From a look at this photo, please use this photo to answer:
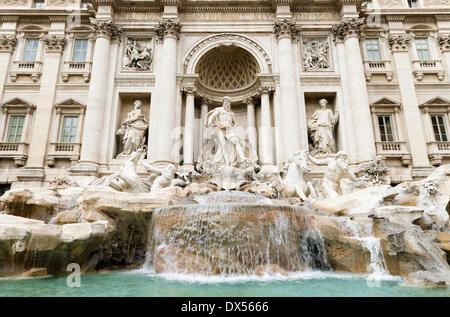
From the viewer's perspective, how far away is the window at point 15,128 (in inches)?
601

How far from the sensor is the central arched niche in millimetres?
16219

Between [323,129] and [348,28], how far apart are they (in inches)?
241

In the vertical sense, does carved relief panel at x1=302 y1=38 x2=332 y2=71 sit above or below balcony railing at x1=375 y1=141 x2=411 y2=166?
above

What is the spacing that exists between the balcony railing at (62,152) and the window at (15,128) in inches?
94.3

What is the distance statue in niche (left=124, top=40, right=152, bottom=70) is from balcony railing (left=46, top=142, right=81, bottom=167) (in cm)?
550

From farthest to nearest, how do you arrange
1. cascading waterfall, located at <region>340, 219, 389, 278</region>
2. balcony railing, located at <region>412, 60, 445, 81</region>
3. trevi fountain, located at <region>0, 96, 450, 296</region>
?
1. balcony railing, located at <region>412, 60, 445, 81</region>
2. cascading waterfall, located at <region>340, 219, 389, 278</region>
3. trevi fountain, located at <region>0, 96, 450, 296</region>

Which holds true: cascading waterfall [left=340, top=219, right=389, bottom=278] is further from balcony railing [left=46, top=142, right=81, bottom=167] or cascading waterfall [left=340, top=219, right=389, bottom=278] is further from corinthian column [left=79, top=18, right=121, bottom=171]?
balcony railing [left=46, top=142, right=81, bottom=167]

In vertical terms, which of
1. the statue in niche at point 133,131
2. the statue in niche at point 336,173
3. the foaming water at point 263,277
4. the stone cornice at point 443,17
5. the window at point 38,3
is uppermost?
the window at point 38,3

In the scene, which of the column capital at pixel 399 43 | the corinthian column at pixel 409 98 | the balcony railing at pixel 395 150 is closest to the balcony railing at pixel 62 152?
the balcony railing at pixel 395 150

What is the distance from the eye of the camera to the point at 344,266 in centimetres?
621

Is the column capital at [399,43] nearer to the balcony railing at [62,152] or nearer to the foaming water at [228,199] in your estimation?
the foaming water at [228,199]

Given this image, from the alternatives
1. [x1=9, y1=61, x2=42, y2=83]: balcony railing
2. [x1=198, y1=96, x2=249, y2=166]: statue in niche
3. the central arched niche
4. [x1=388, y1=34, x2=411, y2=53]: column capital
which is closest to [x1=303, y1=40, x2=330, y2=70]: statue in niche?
the central arched niche

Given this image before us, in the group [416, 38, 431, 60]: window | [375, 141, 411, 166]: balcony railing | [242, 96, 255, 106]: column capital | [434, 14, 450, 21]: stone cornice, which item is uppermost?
[434, 14, 450, 21]: stone cornice
